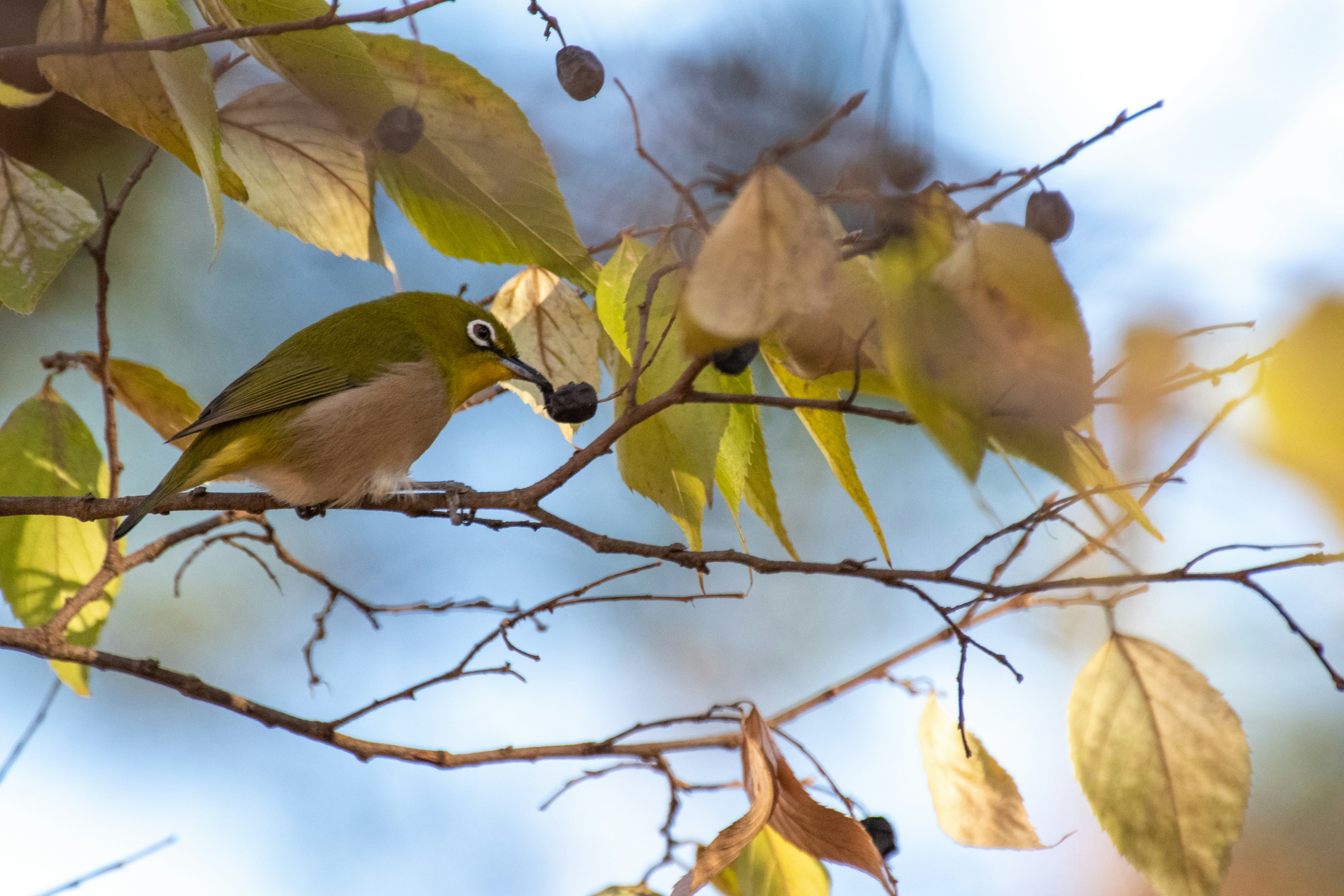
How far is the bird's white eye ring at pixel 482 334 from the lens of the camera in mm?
1444

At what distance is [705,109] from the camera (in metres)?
0.74

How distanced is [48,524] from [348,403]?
36 centimetres

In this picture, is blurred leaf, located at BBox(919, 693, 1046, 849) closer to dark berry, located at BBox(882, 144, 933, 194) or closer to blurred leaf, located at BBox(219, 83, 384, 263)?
dark berry, located at BBox(882, 144, 933, 194)

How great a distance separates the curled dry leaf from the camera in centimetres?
75

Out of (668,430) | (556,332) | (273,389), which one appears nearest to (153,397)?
(273,389)

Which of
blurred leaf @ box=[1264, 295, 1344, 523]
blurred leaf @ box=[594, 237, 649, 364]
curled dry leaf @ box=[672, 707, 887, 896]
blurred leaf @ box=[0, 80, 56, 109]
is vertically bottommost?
blurred leaf @ box=[1264, 295, 1344, 523]

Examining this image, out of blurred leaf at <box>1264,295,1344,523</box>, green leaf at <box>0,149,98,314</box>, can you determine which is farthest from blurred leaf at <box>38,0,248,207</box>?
blurred leaf at <box>1264,295,1344,523</box>

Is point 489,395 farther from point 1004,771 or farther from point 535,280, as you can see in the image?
point 1004,771

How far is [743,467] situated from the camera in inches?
30.4

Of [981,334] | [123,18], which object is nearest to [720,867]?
[981,334]

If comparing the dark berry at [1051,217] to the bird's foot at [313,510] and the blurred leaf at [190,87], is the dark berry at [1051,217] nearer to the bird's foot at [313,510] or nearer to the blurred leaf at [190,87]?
the blurred leaf at [190,87]

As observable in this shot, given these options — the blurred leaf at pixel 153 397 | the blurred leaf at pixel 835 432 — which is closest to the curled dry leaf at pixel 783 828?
the blurred leaf at pixel 835 432

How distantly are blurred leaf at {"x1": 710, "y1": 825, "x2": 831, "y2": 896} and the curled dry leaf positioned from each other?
3.8 inches

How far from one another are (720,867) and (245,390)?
868mm
